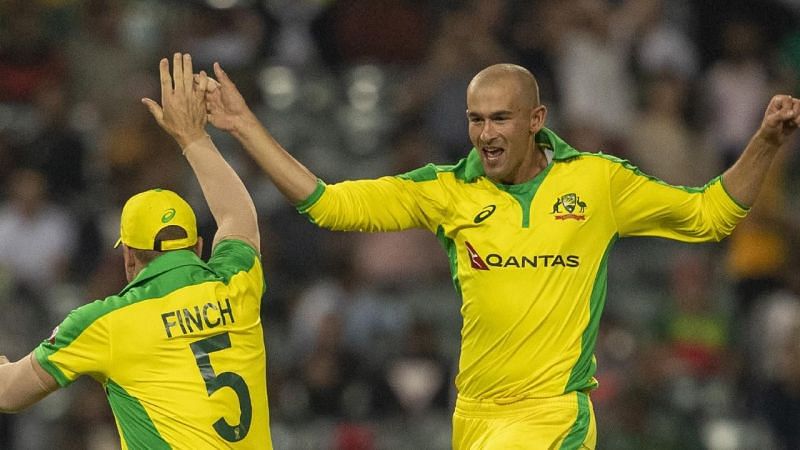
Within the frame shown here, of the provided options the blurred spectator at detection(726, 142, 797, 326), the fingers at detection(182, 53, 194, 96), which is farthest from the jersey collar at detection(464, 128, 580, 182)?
the blurred spectator at detection(726, 142, 797, 326)

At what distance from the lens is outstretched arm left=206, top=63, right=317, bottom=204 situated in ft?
26.3

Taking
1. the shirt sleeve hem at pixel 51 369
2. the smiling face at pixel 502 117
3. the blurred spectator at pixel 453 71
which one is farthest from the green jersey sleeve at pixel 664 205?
the blurred spectator at pixel 453 71

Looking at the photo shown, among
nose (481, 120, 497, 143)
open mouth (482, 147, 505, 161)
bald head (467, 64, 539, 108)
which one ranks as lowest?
open mouth (482, 147, 505, 161)

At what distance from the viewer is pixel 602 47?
15.6m

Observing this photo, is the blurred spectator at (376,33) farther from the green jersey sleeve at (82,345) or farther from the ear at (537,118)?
the green jersey sleeve at (82,345)

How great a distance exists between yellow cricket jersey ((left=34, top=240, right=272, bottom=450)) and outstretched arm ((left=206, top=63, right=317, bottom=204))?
507 millimetres

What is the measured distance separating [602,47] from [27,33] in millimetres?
5052

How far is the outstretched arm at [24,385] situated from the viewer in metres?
7.79

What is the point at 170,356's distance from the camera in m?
7.78

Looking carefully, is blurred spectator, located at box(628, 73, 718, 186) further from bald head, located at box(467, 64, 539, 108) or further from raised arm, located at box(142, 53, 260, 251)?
raised arm, located at box(142, 53, 260, 251)

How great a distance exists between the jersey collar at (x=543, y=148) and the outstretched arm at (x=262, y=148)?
766mm

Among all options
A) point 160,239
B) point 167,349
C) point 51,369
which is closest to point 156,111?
point 160,239

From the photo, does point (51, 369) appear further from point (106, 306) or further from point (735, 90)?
point (735, 90)

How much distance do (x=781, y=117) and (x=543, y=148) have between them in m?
1.13
